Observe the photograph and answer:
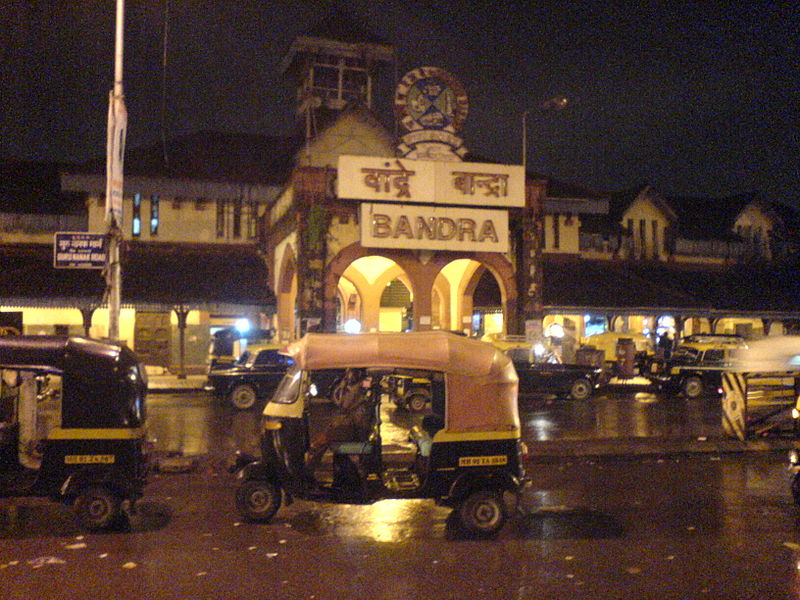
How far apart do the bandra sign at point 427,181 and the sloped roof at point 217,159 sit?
27.3 feet

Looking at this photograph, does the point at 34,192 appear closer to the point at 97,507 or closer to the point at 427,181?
the point at 427,181

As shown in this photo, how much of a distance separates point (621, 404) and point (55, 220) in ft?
72.5

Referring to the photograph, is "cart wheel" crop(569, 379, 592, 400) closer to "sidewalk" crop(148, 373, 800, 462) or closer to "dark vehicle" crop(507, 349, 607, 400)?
"dark vehicle" crop(507, 349, 607, 400)

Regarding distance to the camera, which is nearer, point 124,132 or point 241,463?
point 241,463

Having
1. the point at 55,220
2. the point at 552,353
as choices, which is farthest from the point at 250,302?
the point at 552,353

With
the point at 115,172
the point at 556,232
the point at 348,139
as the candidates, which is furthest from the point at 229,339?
the point at 556,232

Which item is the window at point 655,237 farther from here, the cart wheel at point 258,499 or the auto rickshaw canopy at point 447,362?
the cart wheel at point 258,499

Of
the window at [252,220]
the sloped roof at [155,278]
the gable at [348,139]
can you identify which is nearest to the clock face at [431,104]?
the gable at [348,139]

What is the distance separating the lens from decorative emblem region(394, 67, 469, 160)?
943 inches

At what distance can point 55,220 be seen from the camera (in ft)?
94.4

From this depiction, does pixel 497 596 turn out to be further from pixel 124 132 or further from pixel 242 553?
pixel 124 132

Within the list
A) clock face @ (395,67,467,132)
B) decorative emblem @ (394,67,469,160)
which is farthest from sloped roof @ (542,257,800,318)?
clock face @ (395,67,467,132)

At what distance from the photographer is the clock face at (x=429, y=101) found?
2403cm

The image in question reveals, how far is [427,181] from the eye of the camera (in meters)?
23.2
